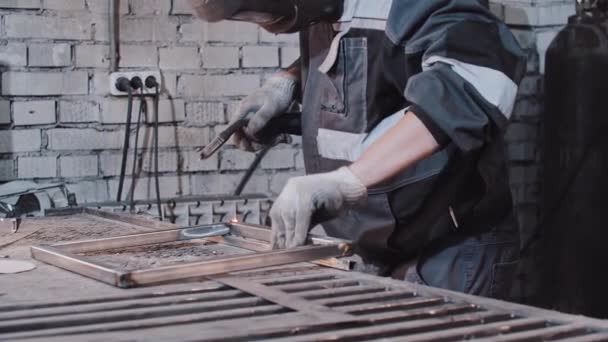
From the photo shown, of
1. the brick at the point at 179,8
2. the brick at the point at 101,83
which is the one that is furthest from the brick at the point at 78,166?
the brick at the point at 179,8

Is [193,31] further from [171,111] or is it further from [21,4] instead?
[21,4]

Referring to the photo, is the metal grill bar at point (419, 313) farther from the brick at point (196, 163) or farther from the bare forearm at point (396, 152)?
the brick at point (196, 163)

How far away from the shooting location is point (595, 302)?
3420 mm

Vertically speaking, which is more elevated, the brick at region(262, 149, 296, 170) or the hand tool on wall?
the hand tool on wall

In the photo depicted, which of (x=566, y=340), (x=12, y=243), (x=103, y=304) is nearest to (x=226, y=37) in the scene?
(x=12, y=243)

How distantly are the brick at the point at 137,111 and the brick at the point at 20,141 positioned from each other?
0.79 feet

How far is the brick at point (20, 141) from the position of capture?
9.89ft

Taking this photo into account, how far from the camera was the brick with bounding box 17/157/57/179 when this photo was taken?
9.98 ft

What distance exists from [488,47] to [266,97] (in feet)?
2.20

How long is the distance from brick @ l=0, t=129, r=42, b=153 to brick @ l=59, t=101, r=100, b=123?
0.11m

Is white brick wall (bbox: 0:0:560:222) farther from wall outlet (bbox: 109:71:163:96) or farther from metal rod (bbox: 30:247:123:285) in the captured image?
metal rod (bbox: 30:247:123:285)

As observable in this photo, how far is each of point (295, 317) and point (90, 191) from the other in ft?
7.45

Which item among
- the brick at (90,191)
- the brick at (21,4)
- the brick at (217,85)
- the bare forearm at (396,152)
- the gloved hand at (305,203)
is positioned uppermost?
the brick at (21,4)

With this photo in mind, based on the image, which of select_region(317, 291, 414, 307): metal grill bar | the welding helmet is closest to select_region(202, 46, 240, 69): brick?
the welding helmet
